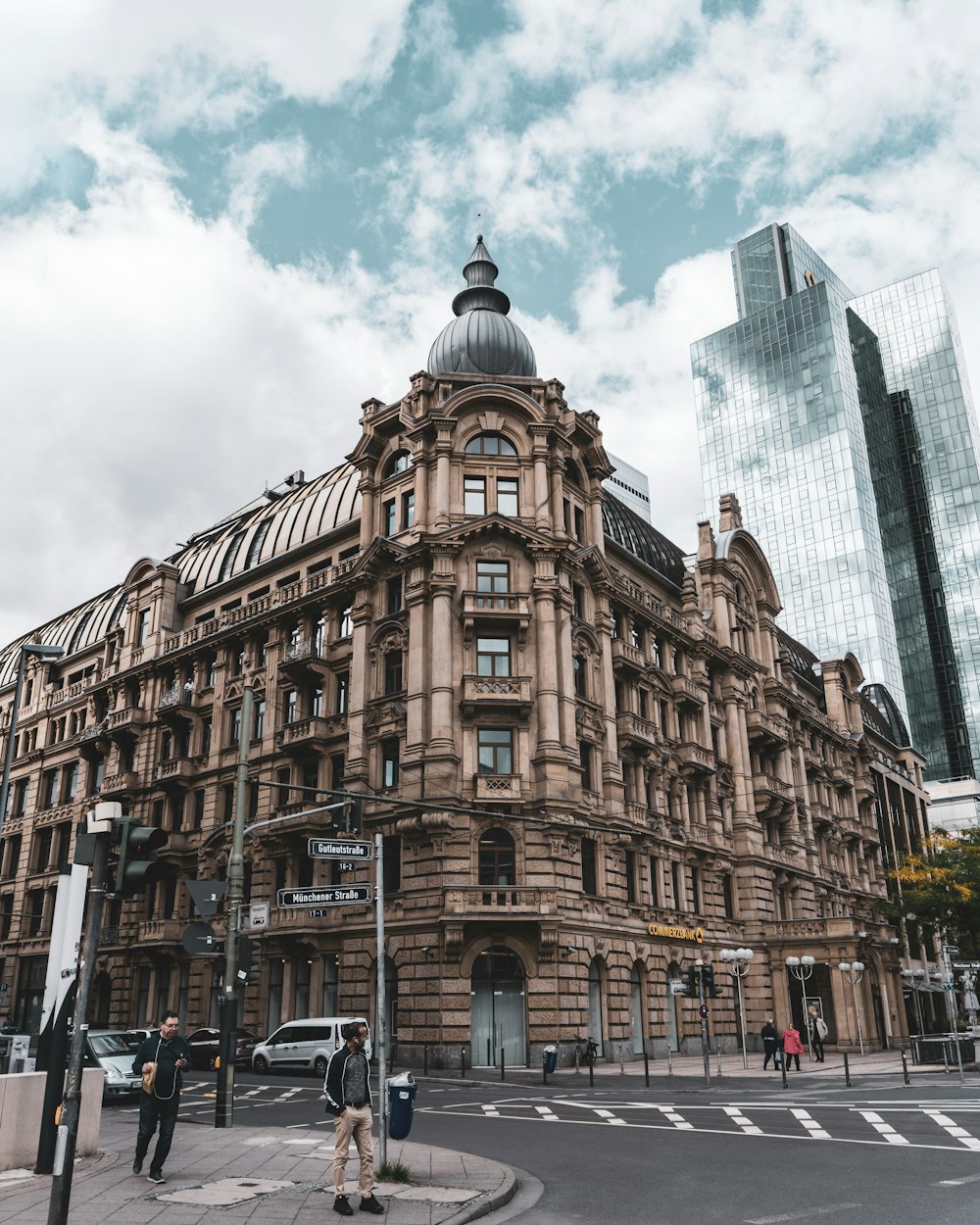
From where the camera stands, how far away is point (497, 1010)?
37.1 metres

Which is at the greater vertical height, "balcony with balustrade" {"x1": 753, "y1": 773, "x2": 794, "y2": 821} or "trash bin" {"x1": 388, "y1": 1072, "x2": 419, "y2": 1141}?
"balcony with balustrade" {"x1": 753, "y1": 773, "x2": 794, "y2": 821}

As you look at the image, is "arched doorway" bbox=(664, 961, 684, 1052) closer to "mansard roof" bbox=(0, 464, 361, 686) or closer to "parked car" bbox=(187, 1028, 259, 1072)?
"parked car" bbox=(187, 1028, 259, 1072)

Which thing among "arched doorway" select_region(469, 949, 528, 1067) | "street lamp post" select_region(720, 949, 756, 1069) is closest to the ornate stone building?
"arched doorway" select_region(469, 949, 528, 1067)

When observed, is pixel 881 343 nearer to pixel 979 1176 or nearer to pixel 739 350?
pixel 739 350

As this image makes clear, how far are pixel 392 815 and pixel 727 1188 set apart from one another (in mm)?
26931

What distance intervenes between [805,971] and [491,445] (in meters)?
30.5

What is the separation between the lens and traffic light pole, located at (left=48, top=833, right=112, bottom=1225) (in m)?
9.40

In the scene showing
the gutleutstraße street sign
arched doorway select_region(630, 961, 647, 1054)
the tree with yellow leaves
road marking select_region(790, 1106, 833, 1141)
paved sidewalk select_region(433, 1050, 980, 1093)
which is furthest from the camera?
the tree with yellow leaves

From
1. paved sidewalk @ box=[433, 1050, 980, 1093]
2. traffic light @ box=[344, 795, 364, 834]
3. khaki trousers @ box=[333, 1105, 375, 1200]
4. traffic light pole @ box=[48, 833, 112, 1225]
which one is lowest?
paved sidewalk @ box=[433, 1050, 980, 1093]

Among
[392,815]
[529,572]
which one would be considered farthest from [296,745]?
[529,572]

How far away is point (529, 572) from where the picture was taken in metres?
42.5

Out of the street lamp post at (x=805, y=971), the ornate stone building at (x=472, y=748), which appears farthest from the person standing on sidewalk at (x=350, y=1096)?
the street lamp post at (x=805, y=971)

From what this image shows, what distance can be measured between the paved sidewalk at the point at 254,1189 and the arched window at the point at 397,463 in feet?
105

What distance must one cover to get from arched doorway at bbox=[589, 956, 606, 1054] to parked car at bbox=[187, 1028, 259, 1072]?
1264 cm
